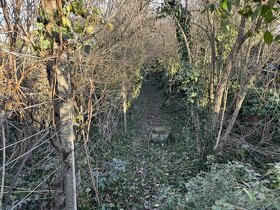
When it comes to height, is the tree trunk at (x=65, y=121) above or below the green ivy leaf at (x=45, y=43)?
below

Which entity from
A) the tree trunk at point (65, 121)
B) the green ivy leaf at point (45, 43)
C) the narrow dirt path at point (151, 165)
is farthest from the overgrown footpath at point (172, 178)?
the green ivy leaf at point (45, 43)

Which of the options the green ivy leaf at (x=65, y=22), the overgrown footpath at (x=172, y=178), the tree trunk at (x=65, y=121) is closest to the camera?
the green ivy leaf at (x=65, y=22)

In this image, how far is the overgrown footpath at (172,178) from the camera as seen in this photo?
7.35 feet

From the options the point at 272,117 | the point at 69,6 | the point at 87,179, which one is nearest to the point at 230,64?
the point at 272,117

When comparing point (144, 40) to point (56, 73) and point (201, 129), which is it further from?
point (56, 73)

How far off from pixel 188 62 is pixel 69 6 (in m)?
5.04

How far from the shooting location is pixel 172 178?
504cm

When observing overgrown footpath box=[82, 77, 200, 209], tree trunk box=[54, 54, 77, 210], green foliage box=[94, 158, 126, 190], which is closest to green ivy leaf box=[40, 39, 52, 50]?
tree trunk box=[54, 54, 77, 210]

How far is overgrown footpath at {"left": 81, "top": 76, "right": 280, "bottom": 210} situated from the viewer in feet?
7.35

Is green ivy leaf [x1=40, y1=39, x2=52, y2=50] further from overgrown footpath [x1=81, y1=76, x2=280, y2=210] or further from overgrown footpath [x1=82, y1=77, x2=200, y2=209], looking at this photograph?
overgrown footpath [x1=82, y1=77, x2=200, y2=209]

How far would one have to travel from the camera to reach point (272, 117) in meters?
6.18

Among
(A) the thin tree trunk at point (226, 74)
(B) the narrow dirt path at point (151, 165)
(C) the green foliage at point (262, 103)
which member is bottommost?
(B) the narrow dirt path at point (151, 165)

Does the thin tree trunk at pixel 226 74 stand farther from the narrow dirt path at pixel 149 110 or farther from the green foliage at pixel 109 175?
the narrow dirt path at pixel 149 110

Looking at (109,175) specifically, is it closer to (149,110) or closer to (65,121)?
(65,121)
